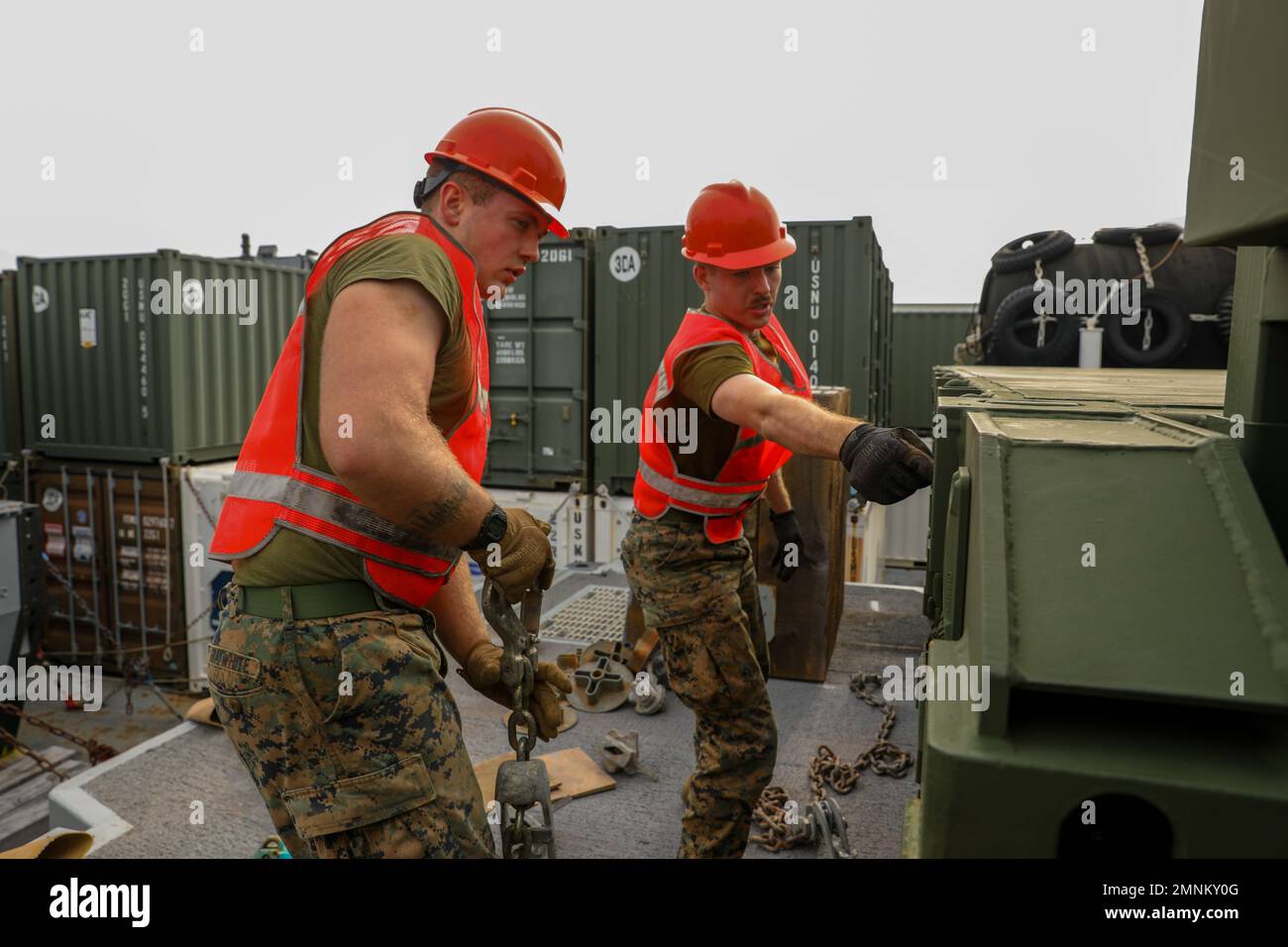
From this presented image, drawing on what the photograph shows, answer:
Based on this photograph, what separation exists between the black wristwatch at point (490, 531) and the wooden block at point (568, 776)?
2.29 m

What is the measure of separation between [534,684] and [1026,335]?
617cm

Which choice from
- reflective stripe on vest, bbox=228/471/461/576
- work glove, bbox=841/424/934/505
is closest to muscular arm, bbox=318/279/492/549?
reflective stripe on vest, bbox=228/471/461/576

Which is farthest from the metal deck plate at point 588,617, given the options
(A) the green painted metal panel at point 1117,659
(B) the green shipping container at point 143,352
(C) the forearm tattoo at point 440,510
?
(B) the green shipping container at point 143,352

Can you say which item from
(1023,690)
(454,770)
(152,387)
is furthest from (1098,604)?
(152,387)

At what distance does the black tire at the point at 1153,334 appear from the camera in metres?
6.63

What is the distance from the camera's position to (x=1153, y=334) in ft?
22.3

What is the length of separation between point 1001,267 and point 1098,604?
7.51 m

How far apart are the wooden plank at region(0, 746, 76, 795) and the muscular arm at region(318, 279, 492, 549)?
7058mm

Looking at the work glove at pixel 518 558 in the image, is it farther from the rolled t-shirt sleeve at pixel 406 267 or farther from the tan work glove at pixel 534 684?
the rolled t-shirt sleeve at pixel 406 267

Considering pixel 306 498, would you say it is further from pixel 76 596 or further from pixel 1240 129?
pixel 76 596

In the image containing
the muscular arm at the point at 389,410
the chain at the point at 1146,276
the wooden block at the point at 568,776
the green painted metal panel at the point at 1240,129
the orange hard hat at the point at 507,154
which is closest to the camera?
Result: the green painted metal panel at the point at 1240,129

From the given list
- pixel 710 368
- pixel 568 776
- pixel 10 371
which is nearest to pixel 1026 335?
pixel 710 368
